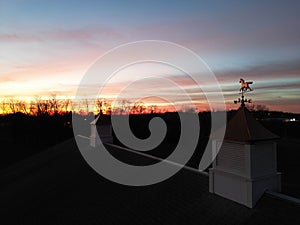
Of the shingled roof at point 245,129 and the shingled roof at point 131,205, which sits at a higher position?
the shingled roof at point 245,129

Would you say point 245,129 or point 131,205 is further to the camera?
point 131,205

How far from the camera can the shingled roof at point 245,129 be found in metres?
8.79

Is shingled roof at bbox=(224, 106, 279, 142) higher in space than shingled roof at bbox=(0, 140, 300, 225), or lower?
higher

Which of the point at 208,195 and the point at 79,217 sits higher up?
the point at 208,195

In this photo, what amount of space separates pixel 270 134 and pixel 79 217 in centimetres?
710

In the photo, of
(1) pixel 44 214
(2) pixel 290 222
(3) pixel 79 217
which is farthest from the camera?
(1) pixel 44 214

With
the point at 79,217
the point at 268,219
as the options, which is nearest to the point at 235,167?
the point at 268,219

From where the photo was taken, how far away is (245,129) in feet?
29.4

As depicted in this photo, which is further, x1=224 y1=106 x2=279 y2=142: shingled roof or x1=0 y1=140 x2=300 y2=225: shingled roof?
x1=224 y1=106 x2=279 y2=142: shingled roof

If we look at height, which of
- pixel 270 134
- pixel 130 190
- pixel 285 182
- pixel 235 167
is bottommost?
pixel 285 182

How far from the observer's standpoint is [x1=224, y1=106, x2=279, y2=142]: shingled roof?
8.79m

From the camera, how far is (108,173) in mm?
14938

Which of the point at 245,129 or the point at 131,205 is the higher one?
the point at 245,129

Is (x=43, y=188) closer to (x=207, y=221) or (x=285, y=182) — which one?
(x=207, y=221)
